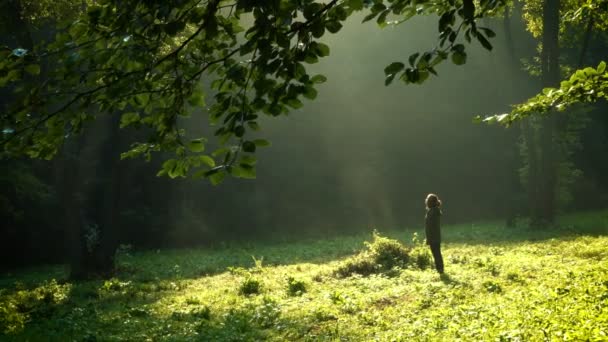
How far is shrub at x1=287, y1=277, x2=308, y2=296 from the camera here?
12.5 m

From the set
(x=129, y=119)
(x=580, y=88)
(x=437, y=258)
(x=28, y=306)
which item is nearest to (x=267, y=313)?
(x=437, y=258)

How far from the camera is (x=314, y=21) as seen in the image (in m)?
3.04

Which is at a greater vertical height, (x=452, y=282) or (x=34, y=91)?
(x=34, y=91)

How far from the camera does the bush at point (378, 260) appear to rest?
15.0m

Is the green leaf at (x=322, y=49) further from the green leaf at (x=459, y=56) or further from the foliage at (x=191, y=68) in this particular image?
the green leaf at (x=459, y=56)

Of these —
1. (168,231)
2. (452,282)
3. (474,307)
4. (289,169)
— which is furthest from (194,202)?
(474,307)

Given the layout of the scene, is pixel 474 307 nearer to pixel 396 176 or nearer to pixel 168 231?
pixel 168 231

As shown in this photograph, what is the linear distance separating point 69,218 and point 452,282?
13.6 m

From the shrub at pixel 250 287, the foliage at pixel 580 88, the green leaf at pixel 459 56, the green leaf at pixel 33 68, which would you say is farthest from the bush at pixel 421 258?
the green leaf at pixel 33 68

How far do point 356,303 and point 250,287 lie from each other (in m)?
3.67

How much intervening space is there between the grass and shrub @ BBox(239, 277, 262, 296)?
1.0 inches

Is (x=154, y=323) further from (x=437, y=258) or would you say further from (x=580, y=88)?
(x=580, y=88)

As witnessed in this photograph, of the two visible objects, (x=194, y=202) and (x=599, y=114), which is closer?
(x=194, y=202)

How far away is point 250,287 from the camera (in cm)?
1338
